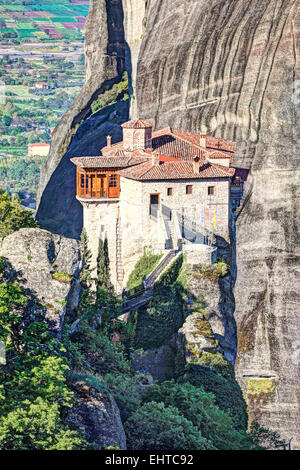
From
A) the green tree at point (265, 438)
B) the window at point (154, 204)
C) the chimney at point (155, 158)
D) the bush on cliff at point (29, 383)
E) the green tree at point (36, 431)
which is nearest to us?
the green tree at point (36, 431)

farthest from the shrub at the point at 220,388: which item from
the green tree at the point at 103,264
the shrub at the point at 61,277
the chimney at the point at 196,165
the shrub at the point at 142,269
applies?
the shrub at the point at 61,277

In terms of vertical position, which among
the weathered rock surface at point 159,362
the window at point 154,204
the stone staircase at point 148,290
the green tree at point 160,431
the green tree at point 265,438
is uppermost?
the window at point 154,204

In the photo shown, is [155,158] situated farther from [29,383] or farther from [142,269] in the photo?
[29,383]

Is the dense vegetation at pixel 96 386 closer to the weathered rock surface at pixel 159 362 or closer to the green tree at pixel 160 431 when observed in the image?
the green tree at pixel 160 431

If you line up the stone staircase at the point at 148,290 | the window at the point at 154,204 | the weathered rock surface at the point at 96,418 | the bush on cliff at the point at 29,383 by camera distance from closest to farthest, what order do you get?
the bush on cliff at the point at 29,383
the weathered rock surface at the point at 96,418
the stone staircase at the point at 148,290
the window at the point at 154,204

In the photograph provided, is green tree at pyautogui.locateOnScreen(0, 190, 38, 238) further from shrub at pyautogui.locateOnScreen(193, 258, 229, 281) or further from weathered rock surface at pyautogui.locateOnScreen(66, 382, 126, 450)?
weathered rock surface at pyautogui.locateOnScreen(66, 382, 126, 450)

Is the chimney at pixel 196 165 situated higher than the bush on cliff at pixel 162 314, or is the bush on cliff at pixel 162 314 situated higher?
the chimney at pixel 196 165

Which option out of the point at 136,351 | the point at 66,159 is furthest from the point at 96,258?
the point at 66,159

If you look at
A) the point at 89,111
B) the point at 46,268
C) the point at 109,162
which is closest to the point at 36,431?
the point at 46,268
